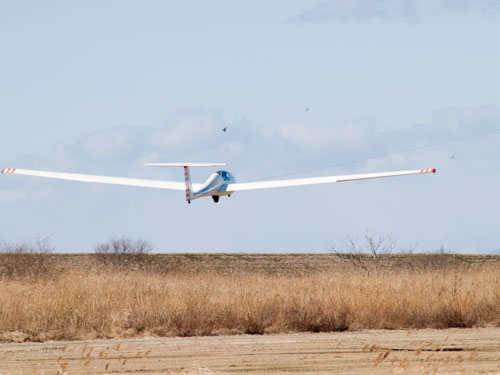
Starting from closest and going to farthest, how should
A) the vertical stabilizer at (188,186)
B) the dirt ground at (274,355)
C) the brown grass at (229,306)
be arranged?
the dirt ground at (274,355)
the brown grass at (229,306)
the vertical stabilizer at (188,186)

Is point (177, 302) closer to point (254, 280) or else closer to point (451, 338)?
point (254, 280)

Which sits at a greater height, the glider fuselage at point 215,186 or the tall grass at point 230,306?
the glider fuselage at point 215,186

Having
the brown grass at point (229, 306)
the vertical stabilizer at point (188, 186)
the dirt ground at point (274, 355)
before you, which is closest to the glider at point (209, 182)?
the vertical stabilizer at point (188, 186)

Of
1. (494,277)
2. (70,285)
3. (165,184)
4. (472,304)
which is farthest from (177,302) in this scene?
(165,184)

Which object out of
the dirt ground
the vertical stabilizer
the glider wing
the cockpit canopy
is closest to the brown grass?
the dirt ground

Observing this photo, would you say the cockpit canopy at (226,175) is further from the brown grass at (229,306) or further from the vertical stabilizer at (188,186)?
the brown grass at (229,306)

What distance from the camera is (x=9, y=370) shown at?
13.3 meters

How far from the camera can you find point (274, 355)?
14570mm

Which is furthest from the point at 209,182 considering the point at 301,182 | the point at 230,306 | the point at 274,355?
the point at 274,355

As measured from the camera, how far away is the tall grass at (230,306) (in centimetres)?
1875

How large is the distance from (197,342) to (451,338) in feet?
17.8

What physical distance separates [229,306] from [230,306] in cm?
3

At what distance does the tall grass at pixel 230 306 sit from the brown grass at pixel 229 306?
2 centimetres

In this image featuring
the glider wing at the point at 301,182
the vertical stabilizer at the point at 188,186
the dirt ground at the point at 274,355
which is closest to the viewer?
the dirt ground at the point at 274,355
